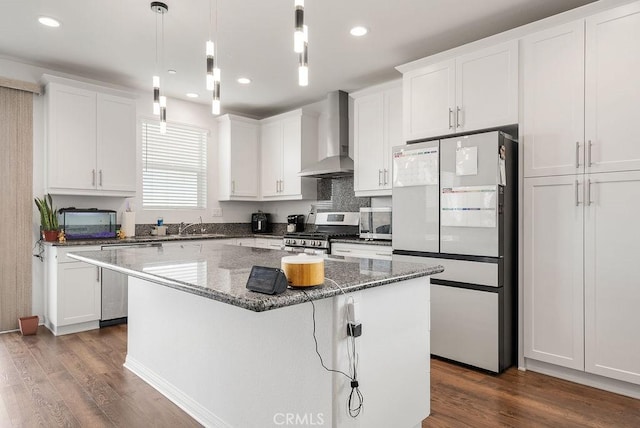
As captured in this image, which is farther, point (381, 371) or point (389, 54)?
point (389, 54)

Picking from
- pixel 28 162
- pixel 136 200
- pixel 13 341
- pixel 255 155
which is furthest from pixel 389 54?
pixel 13 341

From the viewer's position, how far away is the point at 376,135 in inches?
166

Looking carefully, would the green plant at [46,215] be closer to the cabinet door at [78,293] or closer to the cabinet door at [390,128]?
the cabinet door at [78,293]

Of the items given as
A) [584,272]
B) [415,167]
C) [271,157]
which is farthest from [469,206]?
[271,157]

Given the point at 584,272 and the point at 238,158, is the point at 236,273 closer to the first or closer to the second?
the point at 584,272

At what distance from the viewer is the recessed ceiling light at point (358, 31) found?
3.23 meters

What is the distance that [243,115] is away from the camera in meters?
5.86

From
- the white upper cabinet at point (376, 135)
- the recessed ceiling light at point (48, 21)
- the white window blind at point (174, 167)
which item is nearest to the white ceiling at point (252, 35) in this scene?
the recessed ceiling light at point (48, 21)

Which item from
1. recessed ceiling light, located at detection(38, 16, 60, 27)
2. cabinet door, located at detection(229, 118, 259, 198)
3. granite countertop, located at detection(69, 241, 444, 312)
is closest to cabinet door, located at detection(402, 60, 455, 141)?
granite countertop, located at detection(69, 241, 444, 312)

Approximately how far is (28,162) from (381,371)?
4.06m

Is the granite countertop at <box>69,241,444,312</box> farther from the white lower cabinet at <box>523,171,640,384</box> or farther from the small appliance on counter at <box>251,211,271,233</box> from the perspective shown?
the small appliance on counter at <box>251,211,271,233</box>

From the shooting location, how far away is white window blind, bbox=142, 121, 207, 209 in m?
4.88

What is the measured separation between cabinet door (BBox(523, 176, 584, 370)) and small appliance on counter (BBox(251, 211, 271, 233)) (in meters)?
3.68

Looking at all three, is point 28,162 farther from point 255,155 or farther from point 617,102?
point 617,102
